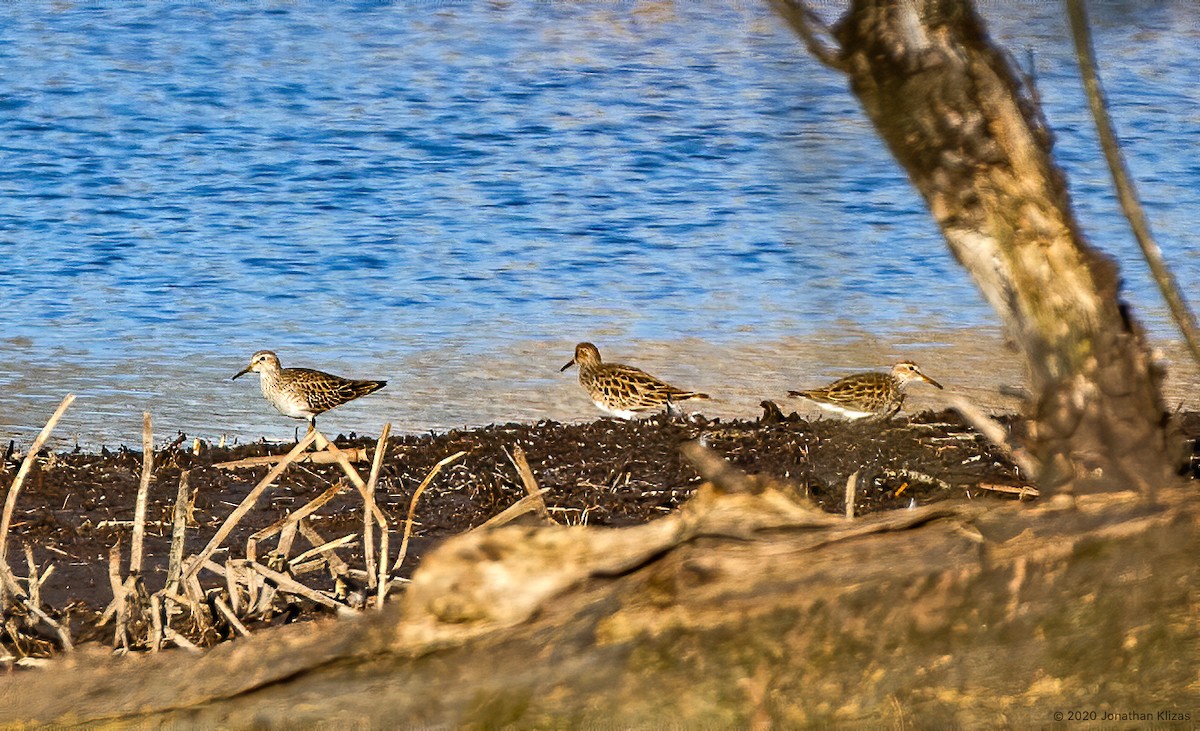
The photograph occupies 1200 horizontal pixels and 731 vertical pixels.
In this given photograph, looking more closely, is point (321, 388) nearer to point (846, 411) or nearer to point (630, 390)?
point (630, 390)

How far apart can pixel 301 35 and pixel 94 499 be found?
15.0 meters

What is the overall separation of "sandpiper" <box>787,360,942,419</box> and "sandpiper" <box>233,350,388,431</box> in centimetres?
251

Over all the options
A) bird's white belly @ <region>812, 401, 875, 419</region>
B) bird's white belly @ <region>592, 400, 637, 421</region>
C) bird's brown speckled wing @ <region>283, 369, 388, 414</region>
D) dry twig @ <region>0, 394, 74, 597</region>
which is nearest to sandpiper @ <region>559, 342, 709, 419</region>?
bird's white belly @ <region>592, 400, 637, 421</region>

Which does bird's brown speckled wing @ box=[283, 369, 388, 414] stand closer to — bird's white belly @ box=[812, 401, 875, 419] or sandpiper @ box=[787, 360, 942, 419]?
sandpiper @ box=[787, 360, 942, 419]

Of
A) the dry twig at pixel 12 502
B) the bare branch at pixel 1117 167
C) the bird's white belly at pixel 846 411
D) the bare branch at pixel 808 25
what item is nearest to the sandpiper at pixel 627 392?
the bird's white belly at pixel 846 411

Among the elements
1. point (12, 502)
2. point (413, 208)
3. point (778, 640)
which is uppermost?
point (778, 640)

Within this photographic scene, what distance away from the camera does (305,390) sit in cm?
823

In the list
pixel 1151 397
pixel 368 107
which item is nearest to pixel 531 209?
pixel 368 107

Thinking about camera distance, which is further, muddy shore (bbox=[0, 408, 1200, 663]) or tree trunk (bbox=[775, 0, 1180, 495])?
muddy shore (bbox=[0, 408, 1200, 663])

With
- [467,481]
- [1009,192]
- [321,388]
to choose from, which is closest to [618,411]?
[321,388]

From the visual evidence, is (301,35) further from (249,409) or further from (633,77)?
(249,409)

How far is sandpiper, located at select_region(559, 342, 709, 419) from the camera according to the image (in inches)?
322

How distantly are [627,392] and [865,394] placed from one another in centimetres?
128

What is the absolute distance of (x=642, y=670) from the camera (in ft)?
8.46
